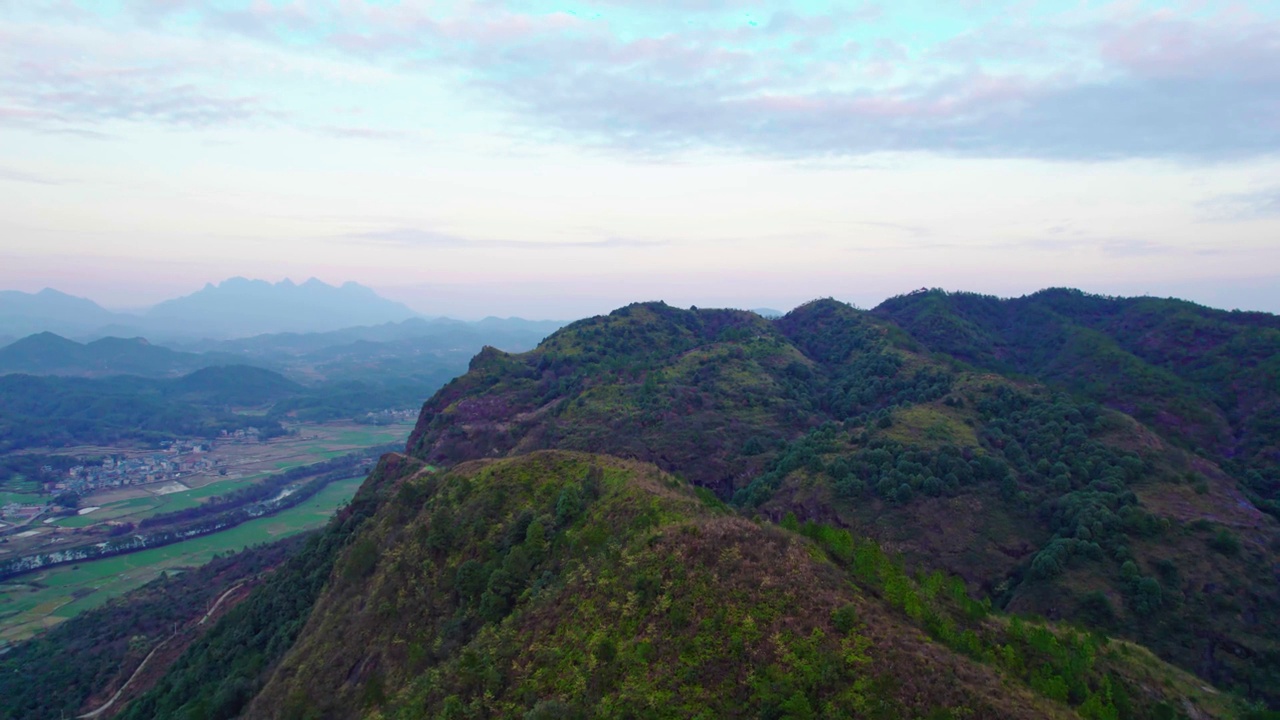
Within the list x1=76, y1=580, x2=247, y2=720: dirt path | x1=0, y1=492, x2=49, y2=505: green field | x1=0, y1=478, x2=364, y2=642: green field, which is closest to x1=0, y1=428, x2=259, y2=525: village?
x1=0, y1=492, x2=49, y2=505: green field

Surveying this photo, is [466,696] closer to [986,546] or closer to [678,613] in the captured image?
[678,613]

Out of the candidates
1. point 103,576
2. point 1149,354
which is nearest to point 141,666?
point 103,576

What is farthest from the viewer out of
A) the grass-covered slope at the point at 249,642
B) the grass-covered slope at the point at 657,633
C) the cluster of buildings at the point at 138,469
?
the cluster of buildings at the point at 138,469

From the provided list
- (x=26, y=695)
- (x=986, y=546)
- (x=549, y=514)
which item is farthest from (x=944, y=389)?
(x=26, y=695)

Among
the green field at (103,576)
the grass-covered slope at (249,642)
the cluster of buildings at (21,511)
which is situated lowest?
the green field at (103,576)

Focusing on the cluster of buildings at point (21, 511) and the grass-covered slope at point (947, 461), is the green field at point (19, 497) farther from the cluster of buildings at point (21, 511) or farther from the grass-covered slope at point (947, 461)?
the grass-covered slope at point (947, 461)

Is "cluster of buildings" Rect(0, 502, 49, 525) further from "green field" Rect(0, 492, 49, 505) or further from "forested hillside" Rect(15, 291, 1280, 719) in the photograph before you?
"forested hillside" Rect(15, 291, 1280, 719)

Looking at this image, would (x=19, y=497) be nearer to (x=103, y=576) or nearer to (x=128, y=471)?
(x=128, y=471)

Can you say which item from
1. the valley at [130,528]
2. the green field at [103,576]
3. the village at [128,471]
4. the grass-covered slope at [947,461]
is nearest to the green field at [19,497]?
the village at [128,471]
